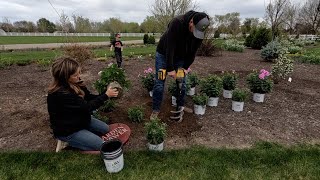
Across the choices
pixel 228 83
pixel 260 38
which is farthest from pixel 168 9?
pixel 228 83

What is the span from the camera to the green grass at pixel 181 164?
2734 mm

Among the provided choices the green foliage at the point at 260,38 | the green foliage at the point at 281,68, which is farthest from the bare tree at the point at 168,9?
the green foliage at the point at 281,68

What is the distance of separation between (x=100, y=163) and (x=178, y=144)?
1.04 metres

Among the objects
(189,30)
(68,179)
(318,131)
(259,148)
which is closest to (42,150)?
(68,179)

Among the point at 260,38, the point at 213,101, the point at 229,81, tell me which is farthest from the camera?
the point at 260,38

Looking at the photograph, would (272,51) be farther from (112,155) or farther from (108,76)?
(112,155)

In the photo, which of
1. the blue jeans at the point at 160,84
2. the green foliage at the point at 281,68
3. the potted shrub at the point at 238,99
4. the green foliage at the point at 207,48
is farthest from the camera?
the green foliage at the point at 207,48

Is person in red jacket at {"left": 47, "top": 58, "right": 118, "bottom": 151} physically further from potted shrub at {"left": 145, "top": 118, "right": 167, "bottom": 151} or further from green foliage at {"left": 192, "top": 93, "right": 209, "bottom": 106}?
green foliage at {"left": 192, "top": 93, "right": 209, "bottom": 106}

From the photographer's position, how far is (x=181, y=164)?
115 inches

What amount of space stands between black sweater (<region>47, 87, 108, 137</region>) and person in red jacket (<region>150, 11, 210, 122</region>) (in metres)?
1.02

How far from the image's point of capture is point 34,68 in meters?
8.48

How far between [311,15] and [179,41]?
130 ft

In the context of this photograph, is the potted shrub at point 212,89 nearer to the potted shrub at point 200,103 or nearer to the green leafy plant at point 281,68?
the potted shrub at point 200,103

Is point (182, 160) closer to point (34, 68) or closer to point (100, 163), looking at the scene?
point (100, 163)
